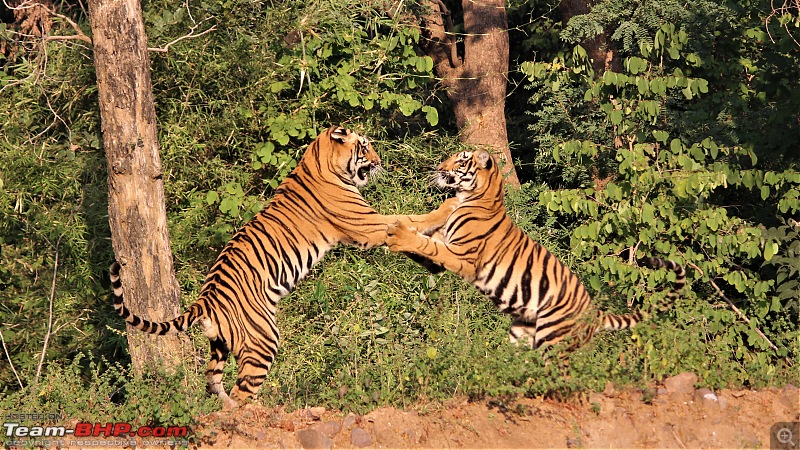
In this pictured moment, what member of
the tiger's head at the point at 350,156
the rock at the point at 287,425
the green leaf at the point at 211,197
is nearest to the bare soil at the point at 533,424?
the rock at the point at 287,425

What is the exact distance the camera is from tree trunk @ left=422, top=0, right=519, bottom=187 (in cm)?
936

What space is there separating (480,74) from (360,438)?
4.93 metres

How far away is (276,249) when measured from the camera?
650 centimetres

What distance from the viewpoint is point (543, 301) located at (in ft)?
20.4

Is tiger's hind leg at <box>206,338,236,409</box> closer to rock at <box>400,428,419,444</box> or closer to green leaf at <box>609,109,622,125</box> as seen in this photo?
rock at <box>400,428,419,444</box>

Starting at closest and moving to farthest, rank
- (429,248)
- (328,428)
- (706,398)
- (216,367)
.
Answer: (328,428) → (706,398) → (429,248) → (216,367)

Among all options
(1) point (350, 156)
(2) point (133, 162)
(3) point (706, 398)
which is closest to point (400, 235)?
(1) point (350, 156)

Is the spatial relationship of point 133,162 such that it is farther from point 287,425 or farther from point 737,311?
point 737,311

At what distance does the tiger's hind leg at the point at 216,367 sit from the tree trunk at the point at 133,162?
0.94 ft

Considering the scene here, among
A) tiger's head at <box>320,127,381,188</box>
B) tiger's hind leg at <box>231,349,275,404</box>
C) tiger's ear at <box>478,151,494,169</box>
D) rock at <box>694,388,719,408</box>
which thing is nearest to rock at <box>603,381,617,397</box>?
rock at <box>694,388,719,408</box>

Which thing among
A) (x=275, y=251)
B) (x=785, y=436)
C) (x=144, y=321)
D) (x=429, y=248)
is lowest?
(x=785, y=436)

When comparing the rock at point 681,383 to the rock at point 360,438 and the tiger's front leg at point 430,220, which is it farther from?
the rock at point 360,438

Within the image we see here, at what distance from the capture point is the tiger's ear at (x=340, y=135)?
680 cm

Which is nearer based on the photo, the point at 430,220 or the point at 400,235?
the point at 400,235
